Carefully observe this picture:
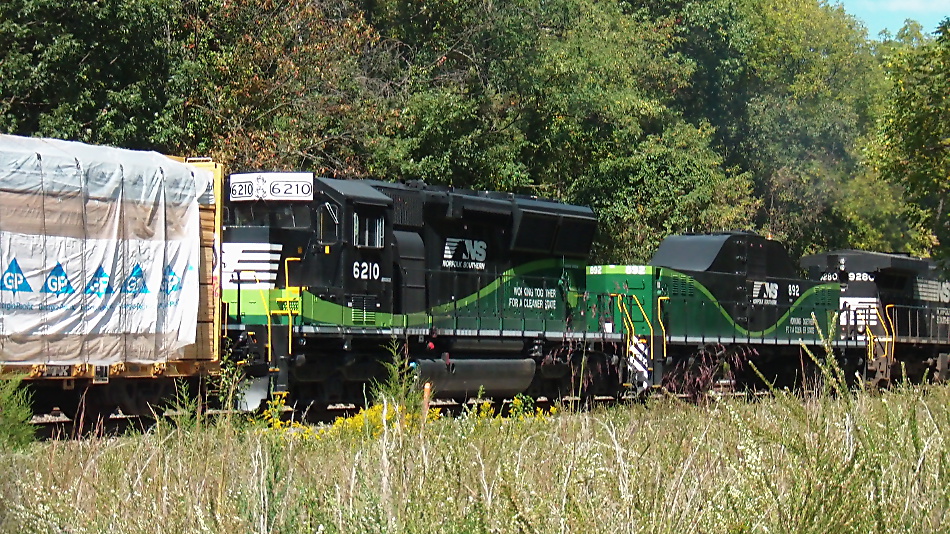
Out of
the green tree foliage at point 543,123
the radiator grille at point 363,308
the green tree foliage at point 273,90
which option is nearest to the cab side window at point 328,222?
the radiator grille at point 363,308

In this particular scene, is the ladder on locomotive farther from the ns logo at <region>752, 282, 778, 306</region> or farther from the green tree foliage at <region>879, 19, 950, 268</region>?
the ns logo at <region>752, 282, 778, 306</region>

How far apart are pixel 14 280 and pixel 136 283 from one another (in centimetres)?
129

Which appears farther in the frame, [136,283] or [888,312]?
[888,312]

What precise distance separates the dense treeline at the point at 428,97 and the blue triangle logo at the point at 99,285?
767cm

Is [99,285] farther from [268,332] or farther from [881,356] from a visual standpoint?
[881,356]

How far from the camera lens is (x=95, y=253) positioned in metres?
10.1

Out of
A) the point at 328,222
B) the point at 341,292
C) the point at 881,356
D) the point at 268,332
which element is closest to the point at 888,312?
the point at 881,356

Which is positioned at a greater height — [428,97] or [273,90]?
[428,97]

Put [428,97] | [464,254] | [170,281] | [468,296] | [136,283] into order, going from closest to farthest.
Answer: [136,283] < [170,281] < [468,296] < [464,254] < [428,97]

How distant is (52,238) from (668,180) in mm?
20252

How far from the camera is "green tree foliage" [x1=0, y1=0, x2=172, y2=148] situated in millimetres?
16844

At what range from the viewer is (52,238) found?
971 centimetres

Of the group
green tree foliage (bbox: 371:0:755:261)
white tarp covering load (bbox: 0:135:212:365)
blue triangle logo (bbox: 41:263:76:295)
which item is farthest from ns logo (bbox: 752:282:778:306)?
blue triangle logo (bbox: 41:263:76:295)

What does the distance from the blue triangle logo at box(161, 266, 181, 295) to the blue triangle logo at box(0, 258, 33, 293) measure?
1446mm
